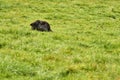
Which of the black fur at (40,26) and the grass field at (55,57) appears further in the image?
the black fur at (40,26)

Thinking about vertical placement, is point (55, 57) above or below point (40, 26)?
above

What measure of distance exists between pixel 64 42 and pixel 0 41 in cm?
361

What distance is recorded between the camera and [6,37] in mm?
16516

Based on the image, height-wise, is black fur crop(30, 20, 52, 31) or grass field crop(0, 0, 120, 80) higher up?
grass field crop(0, 0, 120, 80)

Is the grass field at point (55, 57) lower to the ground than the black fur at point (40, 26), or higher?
higher

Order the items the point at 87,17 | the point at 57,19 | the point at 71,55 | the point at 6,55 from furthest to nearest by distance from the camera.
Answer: the point at 87,17
the point at 57,19
the point at 71,55
the point at 6,55

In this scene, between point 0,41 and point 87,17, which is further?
point 87,17

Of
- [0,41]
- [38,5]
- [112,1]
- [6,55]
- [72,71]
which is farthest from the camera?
[112,1]

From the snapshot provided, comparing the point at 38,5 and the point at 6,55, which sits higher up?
the point at 6,55

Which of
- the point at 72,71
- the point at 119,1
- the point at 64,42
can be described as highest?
the point at 72,71

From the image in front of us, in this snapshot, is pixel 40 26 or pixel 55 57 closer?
pixel 55 57

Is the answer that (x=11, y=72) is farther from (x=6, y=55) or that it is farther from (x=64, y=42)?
(x=64, y=42)

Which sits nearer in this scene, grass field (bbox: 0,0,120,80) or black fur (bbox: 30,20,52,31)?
grass field (bbox: 0,0,120,80)

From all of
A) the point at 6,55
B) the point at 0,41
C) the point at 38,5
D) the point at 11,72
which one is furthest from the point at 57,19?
the point at 11,72
